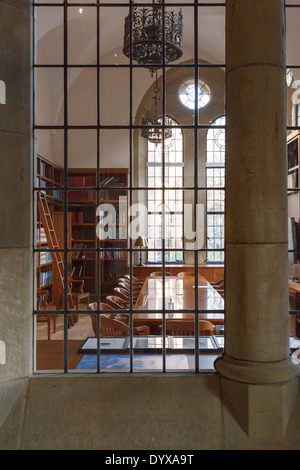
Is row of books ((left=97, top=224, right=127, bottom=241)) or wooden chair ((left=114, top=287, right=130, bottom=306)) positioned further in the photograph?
wooden chair ((left=114, top=287, right=130, bottom=306))

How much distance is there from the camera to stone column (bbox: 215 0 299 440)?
5.25 ft

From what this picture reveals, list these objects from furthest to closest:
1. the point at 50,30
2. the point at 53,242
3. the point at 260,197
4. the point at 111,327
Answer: the point at 50,30, the point at 53,242, the point at 111,327, the point at 260,197

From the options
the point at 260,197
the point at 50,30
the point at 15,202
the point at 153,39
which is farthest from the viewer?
the point at 153,39

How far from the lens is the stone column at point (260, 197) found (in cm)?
160

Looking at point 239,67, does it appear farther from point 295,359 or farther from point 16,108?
point 295,359

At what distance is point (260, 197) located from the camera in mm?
1604

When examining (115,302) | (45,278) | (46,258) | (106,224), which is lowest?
(115,302)

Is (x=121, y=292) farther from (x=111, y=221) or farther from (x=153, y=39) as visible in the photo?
(x=153, y=39)

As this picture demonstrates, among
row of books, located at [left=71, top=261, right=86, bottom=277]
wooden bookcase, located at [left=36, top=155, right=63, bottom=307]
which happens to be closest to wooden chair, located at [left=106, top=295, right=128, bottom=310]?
wooden bookcase, located at [left=36, top=155, right=63, bottom=307]

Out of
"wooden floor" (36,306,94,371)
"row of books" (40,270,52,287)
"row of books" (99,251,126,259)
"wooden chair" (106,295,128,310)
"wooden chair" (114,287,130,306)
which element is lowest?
"wooden floor" (36,306,94,371)

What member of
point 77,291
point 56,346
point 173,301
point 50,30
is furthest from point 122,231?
point 50,30

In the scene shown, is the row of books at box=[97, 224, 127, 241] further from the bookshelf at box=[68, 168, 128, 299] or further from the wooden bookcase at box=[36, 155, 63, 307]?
the wooden bookcase at box=[36, 155, 63, 307]
